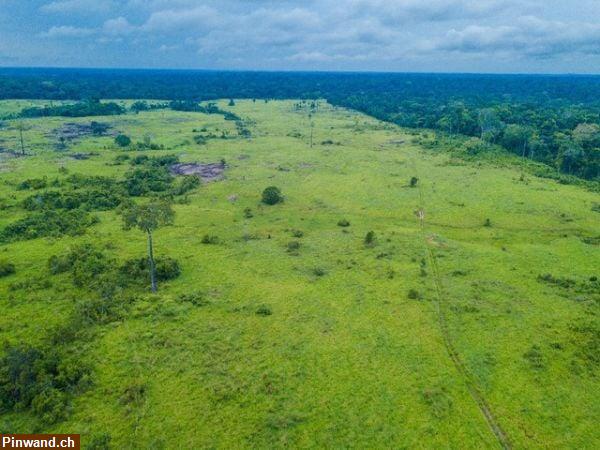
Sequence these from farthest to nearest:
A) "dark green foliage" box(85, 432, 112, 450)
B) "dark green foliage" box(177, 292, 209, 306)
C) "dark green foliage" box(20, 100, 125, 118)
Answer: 1. "dark green foliage" box(20, 100, 125, 118)
2. "dark green foliage" box(177, 292, 209, 306)
3. "dark green foliage" box(85, 432, 112, 450)

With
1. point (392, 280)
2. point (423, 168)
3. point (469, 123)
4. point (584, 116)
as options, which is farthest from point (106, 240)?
point (584, 116)

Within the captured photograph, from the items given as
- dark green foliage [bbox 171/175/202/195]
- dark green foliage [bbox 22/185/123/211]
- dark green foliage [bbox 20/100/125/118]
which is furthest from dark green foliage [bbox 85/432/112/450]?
Result: dark green foliage [bbox 20/100/125/118]

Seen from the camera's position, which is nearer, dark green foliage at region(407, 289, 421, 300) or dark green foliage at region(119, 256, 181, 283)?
dark green foliage at region(407, 289, 421, 300)

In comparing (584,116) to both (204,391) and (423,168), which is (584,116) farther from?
(204,391)

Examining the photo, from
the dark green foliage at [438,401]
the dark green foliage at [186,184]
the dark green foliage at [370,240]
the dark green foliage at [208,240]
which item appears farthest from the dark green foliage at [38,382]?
the dark green foliage at [186,184]

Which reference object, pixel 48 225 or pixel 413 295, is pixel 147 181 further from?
pixel 413 295

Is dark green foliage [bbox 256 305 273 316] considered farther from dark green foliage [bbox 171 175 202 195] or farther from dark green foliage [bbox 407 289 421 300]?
dark green foliage [bbox 171 175 202 195]
